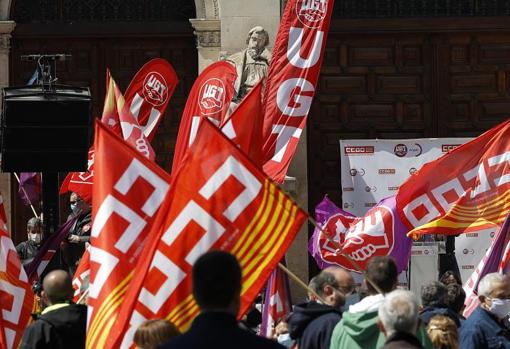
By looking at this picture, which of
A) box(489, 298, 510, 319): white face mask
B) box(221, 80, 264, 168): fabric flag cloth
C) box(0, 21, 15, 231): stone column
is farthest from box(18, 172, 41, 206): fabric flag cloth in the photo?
box(489, 298, 510, 319): white face mask

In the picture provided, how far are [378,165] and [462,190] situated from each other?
4529mm

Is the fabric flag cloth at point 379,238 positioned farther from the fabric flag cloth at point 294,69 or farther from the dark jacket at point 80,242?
the dark jacket at point 80,242

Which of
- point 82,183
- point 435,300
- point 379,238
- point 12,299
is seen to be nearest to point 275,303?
point 435,300

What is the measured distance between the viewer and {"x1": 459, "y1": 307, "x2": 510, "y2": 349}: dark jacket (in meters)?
8.54

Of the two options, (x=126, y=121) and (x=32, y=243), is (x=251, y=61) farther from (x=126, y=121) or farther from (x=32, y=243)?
(x=32, y=243)

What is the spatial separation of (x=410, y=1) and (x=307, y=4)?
468cm

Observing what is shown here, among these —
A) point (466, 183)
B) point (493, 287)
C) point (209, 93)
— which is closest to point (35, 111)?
point (209, 93)

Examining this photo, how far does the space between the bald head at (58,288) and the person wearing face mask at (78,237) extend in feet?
20.0

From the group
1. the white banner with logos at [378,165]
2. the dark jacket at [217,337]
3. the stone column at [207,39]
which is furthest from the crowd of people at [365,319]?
the stone column at [207,39]

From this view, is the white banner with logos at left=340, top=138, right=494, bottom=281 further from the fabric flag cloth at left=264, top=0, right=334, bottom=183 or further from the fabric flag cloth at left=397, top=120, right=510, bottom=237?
the fabric flag cloth at left=397, top=120, right=510, bottom=237

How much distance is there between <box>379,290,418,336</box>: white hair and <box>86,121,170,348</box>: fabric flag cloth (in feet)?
7.31

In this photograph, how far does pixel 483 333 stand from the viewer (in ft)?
28.1

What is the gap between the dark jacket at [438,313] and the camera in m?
9.26

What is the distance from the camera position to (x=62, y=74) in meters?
18.5
